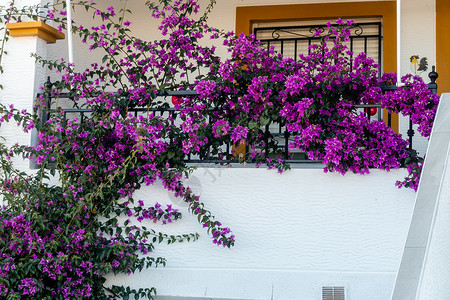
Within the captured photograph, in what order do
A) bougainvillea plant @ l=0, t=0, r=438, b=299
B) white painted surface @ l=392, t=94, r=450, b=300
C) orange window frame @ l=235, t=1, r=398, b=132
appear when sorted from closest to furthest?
white painted surface @ l=392, t=94, r=450, b=300 → bougainvillea plant @ l=0, t=0, r=438, b=299 → orange window frame @ l=235, t=1, r=398, b=132

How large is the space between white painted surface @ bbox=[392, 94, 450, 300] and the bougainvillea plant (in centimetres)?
131

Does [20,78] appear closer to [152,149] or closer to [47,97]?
[47,97]

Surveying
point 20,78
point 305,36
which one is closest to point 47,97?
point 20,78

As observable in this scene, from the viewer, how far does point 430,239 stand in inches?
95.7

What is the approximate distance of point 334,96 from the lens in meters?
4.29

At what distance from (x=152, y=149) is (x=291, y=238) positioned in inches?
46.6

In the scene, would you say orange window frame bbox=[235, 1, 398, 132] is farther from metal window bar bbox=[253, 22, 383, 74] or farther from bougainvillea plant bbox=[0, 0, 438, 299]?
bougainvillea plant bbox=[0, 0, 438, 299]

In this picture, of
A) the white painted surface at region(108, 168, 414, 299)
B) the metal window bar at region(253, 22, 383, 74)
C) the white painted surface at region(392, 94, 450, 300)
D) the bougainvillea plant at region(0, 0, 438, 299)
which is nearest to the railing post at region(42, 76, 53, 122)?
the bougainvillea plant at region(0, 0, 438, 299)

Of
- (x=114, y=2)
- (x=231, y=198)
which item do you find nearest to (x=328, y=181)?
(x=231, y=198)

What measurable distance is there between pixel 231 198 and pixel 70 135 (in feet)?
4.15

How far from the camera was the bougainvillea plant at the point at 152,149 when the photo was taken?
412cm

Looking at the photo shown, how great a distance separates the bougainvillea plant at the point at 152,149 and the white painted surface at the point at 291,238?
11cm

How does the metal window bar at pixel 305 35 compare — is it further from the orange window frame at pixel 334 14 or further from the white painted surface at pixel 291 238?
the white painted surface at pixel 291 238

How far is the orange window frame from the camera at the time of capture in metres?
6.06
